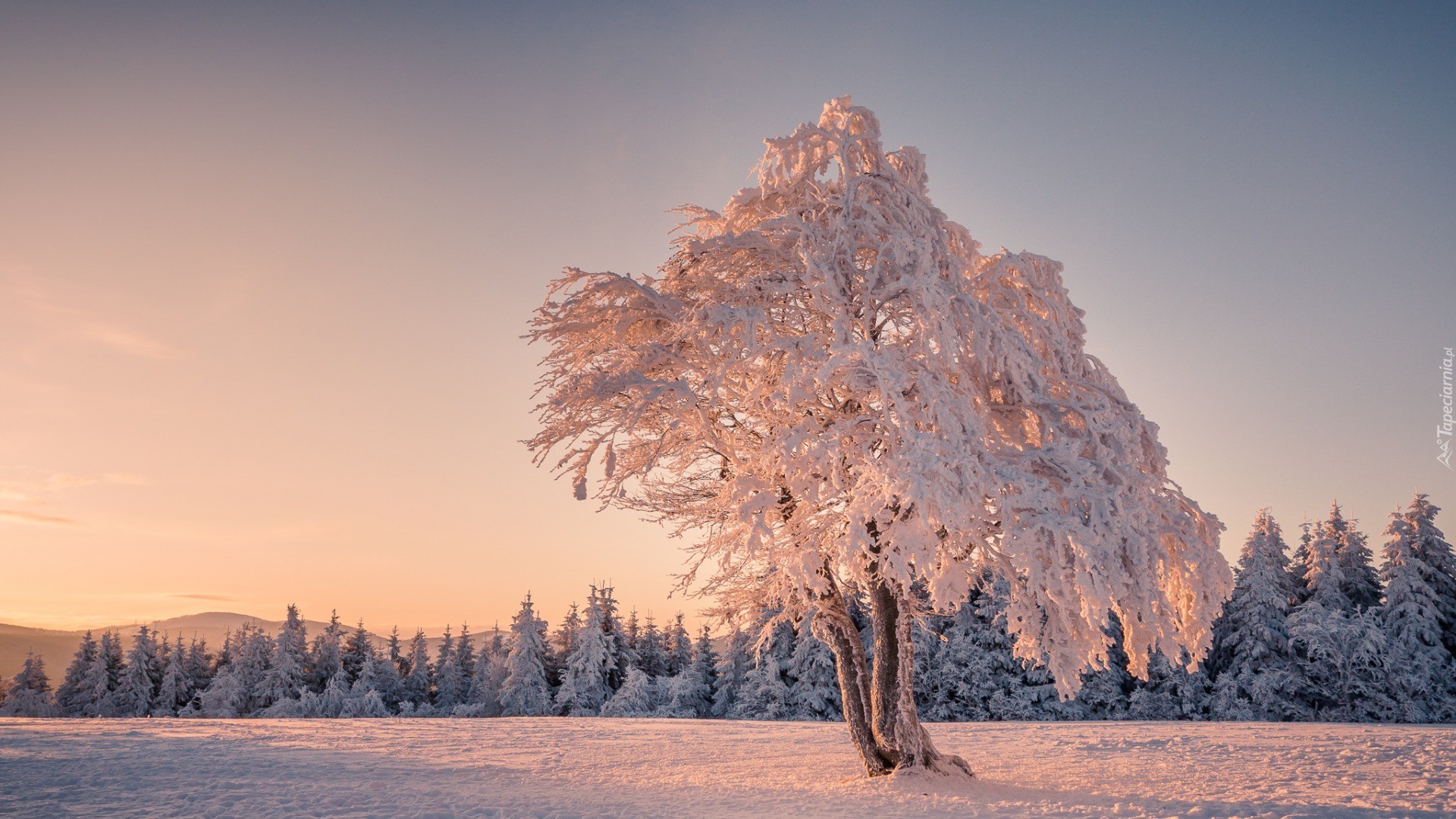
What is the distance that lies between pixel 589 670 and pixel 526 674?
4289 mm

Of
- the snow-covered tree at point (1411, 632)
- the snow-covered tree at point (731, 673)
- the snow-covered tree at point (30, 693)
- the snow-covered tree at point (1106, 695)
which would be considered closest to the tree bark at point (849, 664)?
the snow-covered tree at point (1106, 695)

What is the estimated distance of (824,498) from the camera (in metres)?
11.3

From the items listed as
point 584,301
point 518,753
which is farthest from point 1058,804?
point 518,753

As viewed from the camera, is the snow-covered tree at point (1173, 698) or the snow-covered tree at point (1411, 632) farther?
the snow-covered tree at point (1173, 698)

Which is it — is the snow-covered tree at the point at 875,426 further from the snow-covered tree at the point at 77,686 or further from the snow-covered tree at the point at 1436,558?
the snow-covered tree at the point at 77,686

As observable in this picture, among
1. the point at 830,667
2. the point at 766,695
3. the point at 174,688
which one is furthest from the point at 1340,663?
the point at 174,688

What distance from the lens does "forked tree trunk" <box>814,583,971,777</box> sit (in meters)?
12.8

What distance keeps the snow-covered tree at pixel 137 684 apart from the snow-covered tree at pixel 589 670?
29.1 m

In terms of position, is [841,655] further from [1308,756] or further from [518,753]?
[1308,756]

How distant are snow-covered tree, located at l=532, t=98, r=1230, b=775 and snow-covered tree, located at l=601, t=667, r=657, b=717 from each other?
34155 millimetres

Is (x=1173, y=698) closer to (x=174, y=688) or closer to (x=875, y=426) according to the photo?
(x=875, y=426)

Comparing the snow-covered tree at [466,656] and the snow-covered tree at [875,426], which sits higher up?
the snow-covered tree at [875,426]

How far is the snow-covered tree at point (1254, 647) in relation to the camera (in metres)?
35.6

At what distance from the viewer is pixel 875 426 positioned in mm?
11711
